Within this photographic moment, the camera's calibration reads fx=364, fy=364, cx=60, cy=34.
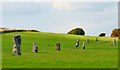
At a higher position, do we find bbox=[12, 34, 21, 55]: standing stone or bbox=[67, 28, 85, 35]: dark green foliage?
bbox=[67, 28, 85, 35]: dark green foliage

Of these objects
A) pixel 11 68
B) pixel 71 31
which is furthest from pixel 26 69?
pixel 71 31

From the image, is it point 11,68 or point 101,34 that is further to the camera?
point 101,34

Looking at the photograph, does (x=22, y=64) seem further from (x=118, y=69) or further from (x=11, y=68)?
(x=118, y=69)

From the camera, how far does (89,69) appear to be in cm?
2850

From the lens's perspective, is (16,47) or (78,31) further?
(78,31)

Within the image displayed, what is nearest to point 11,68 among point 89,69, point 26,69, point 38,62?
point 26,69

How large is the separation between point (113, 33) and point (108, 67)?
90.0 m

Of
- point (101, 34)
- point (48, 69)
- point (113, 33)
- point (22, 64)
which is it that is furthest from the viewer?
point (101, 34)

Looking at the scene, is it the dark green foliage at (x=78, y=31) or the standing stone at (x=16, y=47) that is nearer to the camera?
the standing stone at (x=16, y=47)

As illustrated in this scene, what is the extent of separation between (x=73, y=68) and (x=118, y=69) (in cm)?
353

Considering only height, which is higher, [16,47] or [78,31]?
[78,31]

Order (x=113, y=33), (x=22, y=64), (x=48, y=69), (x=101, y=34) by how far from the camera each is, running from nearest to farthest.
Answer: (x=48, y=69), (x=22, y=64), (x=113, y=33), (x=101, y=34)

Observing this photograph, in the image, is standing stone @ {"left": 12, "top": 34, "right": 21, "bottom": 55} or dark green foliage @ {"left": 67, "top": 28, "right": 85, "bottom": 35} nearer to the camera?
standing stone @ {"left": 12, "top": 34, "right": 21, "bottom": 55}

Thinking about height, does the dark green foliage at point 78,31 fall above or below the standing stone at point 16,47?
above
